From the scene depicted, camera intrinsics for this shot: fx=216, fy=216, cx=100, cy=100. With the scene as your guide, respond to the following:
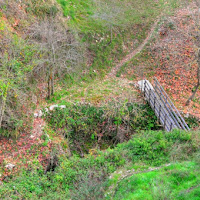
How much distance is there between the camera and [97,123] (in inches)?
573

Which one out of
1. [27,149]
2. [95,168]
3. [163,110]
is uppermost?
[163,110]

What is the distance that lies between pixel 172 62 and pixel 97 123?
9.18 metres

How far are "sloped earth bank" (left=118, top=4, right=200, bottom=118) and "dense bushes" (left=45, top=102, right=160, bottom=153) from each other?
3.64 m

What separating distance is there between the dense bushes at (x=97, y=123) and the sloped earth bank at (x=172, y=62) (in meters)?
3.64

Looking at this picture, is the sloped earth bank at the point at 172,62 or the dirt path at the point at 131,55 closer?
the sloped earth bank at the point at 172,62

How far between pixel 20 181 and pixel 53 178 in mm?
1440

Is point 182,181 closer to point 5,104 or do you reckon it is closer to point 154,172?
point 154,172

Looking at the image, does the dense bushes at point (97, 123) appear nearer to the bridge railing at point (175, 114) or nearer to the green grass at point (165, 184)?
the bridge railing at point (175, 114)

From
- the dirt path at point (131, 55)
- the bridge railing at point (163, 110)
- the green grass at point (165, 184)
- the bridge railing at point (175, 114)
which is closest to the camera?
the green grass at point (165, 184)

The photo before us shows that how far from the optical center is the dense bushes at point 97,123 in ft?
45.3

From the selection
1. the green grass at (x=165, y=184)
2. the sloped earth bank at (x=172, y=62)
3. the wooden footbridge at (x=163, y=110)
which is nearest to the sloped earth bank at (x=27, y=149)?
the wooden footbridge at (x=163, y=110)

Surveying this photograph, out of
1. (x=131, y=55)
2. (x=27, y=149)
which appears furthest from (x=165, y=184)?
(x=131, y=55)

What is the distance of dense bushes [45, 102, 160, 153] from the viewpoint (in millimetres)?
13797

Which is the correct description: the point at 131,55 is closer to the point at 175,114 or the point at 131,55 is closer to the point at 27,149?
the point at 175,114
